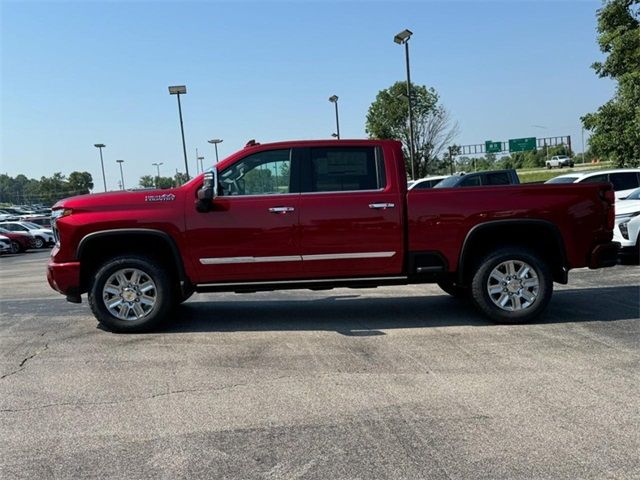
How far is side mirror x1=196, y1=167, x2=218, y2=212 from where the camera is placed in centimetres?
624

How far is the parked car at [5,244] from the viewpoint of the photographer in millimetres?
24656

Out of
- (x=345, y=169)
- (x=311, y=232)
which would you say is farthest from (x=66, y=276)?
(x=345, y=169)

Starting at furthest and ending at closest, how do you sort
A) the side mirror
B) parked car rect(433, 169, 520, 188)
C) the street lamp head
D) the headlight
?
the street lamp head → parked car rect(433, 169, 520, 188) → the headlight → the side mirror

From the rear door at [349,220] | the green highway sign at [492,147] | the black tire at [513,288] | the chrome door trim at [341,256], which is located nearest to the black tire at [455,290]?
the black tire at [513,288]

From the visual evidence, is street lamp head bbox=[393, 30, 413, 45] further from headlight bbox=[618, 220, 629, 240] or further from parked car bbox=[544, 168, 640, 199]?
headlight bbox=[618, 220, 629, 240]

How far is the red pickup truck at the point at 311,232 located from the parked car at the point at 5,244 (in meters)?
20.9

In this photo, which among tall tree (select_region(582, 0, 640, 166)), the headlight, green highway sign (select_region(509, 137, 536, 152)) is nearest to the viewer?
the headlight

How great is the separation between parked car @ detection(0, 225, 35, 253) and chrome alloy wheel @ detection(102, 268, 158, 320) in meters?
21.4

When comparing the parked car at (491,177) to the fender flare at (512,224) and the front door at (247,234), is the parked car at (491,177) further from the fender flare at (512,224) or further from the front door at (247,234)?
the front door at (247,234)

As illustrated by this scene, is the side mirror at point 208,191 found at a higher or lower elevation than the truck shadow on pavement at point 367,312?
higher

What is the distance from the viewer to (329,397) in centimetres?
443

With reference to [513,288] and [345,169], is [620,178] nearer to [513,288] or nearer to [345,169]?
[513,288]

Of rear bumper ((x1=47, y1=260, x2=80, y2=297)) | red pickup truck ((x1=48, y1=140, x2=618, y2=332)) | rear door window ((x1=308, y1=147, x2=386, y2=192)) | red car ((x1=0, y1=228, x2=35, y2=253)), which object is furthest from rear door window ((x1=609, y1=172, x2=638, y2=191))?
red car ((x1=0, y1=228, x2=35, y2=253))

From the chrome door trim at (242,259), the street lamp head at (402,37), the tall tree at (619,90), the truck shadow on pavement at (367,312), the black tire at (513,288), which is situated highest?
the street lamp head at (402,37)
